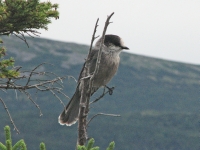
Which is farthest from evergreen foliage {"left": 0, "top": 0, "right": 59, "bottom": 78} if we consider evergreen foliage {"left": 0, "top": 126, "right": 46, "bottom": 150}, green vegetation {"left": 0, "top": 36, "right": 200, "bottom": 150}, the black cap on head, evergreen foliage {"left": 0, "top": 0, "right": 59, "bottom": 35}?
green vegetation {"left": 0, "top": 36, "right": 200, "bottom": 150}

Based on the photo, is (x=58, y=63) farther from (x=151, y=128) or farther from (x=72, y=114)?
(x=72, y=114)

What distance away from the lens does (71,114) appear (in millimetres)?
9523

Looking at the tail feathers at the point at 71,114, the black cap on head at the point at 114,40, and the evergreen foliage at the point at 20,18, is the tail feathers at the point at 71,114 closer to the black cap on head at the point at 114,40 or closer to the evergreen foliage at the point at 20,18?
the black cap on head at the point at 114,40

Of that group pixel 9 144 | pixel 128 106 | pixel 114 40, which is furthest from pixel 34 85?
pixel 128 106

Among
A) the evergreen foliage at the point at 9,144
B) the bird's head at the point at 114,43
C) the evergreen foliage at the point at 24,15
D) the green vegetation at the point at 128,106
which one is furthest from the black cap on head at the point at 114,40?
the green vegetation at the point at 128,106

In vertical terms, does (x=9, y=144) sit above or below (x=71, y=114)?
above

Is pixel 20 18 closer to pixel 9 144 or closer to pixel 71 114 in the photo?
pixel 9 144

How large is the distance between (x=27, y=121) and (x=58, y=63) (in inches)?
1164

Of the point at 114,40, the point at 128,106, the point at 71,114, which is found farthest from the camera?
the point at 128,106

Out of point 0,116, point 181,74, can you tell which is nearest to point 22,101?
point 0,116

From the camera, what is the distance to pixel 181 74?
409 ft

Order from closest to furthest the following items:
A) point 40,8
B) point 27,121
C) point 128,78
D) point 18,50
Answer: point 40,8
point 27,121
point 18,50
point 128,78

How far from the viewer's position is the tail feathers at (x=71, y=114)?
30.5 ft

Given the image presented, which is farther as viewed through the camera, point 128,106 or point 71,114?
point 128,106
